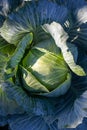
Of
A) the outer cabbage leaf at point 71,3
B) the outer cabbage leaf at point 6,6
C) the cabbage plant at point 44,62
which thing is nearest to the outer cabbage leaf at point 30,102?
the cabbage plant at point 44,62

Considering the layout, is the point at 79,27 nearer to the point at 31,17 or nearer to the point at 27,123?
the point at 31,17

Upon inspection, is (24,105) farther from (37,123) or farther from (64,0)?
(64,0)

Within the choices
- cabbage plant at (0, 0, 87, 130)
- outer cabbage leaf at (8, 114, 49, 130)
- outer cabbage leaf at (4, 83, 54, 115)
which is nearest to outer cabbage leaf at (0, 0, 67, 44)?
cabbage plant at (0, 0, 87, 130)

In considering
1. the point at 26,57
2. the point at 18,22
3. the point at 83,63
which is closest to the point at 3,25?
the point at 18,22

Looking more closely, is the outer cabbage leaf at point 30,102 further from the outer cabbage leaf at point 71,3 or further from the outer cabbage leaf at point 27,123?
the outer cabbage leaf at point 71,3

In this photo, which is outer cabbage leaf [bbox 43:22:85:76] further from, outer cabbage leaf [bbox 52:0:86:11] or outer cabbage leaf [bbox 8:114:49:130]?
outer cabbage leaf [bbox 8:114:49:130]

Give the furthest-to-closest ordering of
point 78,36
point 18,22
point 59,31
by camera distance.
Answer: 1. point 78,36
2. point 18,22
3. point 59,31

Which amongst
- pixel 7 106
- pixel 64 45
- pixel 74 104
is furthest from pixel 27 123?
pixel 64 45
